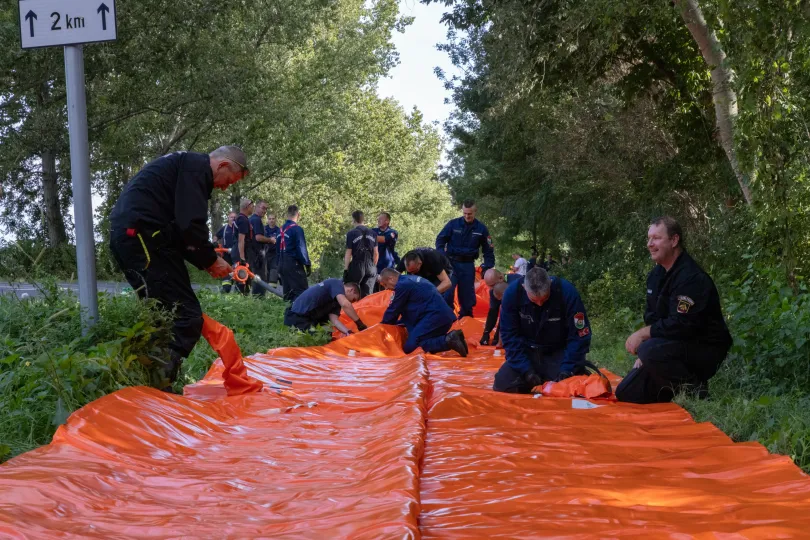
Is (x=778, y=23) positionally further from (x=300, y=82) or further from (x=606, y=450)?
(x=300, y=82)

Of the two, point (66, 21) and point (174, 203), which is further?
point (174, 203)

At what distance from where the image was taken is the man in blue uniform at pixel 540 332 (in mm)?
6180

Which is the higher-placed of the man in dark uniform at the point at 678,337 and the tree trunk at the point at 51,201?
the tree trunk at the point at 51,201

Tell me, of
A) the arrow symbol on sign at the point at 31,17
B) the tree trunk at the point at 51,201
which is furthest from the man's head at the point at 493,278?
the tree trunk at the point at 51,201

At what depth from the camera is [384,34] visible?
36.1 metres

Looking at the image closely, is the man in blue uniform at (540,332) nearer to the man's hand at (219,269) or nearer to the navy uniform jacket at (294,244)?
the man's hand at (219,269)

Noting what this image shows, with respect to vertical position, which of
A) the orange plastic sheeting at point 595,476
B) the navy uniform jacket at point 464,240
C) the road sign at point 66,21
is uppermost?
the road sign at point 66,21

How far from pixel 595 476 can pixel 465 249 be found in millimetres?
8384

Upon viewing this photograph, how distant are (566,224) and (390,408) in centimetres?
1620

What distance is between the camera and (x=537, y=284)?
6090mm

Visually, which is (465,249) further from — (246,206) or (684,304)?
(684,304)

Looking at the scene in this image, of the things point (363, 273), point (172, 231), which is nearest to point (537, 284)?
point (172, 231)

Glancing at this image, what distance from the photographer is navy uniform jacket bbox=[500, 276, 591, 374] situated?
6211 mm

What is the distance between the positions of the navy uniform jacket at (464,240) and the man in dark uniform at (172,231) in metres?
6.78
